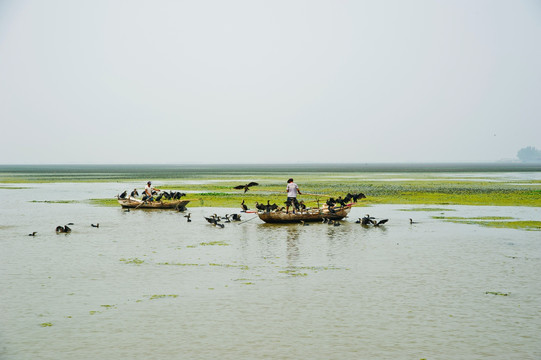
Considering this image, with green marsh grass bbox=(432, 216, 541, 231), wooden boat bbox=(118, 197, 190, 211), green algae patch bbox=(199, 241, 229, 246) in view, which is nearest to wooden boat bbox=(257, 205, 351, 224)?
green marsh grass bbox=(432, 216, 541, 231)

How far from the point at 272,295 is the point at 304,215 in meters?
17.5

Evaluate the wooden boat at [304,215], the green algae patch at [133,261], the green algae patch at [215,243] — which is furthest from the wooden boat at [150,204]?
the green algae patch at [133,261]

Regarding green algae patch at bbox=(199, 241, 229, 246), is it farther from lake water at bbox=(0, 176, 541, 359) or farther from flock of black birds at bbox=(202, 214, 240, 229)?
flock of black birds at bbox=(202, 214, 240, 229)

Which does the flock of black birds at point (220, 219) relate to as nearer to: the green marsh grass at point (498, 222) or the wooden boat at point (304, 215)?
the wooden boat at point (304, 215)

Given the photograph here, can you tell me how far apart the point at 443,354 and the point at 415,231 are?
18.8 m

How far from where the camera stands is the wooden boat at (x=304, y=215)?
106ft

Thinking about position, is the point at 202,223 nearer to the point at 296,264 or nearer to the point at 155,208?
the point at 155,208

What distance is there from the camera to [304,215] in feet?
107

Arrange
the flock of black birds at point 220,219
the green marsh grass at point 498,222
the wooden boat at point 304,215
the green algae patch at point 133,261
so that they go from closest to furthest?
the green algae patch at point 133,261 → the green marsh grass at point 498,222 → the flock of black birds at point 220,219 → the wooden boat at point 304,215

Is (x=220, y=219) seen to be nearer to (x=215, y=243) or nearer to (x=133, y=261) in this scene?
(x=215, y=243)

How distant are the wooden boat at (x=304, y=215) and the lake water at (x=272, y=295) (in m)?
4.13

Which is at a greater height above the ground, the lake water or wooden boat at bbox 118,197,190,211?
wooden boat at bbox 118,197,190,211

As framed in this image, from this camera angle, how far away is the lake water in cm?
1140

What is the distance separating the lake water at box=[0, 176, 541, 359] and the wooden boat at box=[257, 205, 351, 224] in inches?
163
